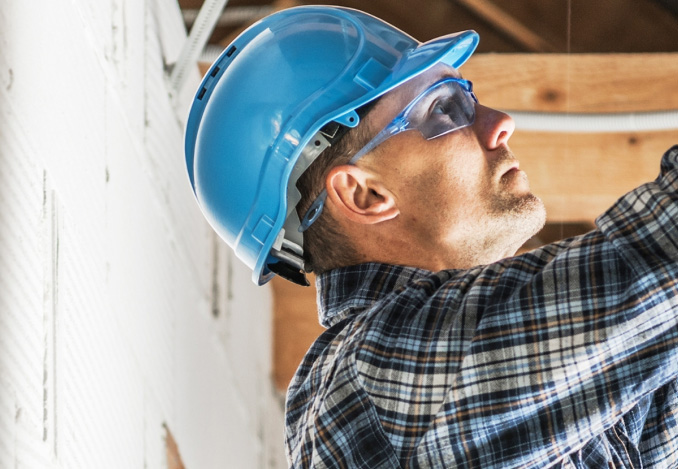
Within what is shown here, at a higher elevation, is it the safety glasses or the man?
the safety glasses

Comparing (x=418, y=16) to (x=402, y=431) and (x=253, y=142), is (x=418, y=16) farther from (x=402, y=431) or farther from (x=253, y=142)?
(x=402, y=431)

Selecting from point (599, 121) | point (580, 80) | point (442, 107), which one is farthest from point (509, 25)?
point (442, 107)

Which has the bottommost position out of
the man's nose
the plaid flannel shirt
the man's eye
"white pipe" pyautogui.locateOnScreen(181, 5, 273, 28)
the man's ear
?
the plaid flannel shirt

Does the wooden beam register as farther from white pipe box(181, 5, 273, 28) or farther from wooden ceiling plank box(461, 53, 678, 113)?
white pipe box(181, 5, 273, 28)

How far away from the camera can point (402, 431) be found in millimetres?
1290

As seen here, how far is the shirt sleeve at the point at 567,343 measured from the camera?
1.14 meters

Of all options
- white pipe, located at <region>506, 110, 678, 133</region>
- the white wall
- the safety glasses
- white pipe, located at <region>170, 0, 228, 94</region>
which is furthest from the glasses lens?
white pipe, located at <region>506, 110, 678, 133</region>

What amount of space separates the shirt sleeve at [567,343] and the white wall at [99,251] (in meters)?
0.56

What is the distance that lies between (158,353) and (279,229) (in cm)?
67

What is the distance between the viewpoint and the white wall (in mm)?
1287

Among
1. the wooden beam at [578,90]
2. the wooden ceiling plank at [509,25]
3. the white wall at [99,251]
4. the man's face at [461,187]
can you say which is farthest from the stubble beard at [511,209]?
the wooden ceiling plank at [509,25]

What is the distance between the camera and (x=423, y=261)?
1.69 m

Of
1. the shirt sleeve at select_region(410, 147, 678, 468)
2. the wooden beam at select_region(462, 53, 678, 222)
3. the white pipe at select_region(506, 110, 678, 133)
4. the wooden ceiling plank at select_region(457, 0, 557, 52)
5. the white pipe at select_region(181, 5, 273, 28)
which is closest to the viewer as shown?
the shirt sleeve at select_region(410, 147, 678, 468)

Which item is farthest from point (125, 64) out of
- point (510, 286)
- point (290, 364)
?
point (290, 364)
